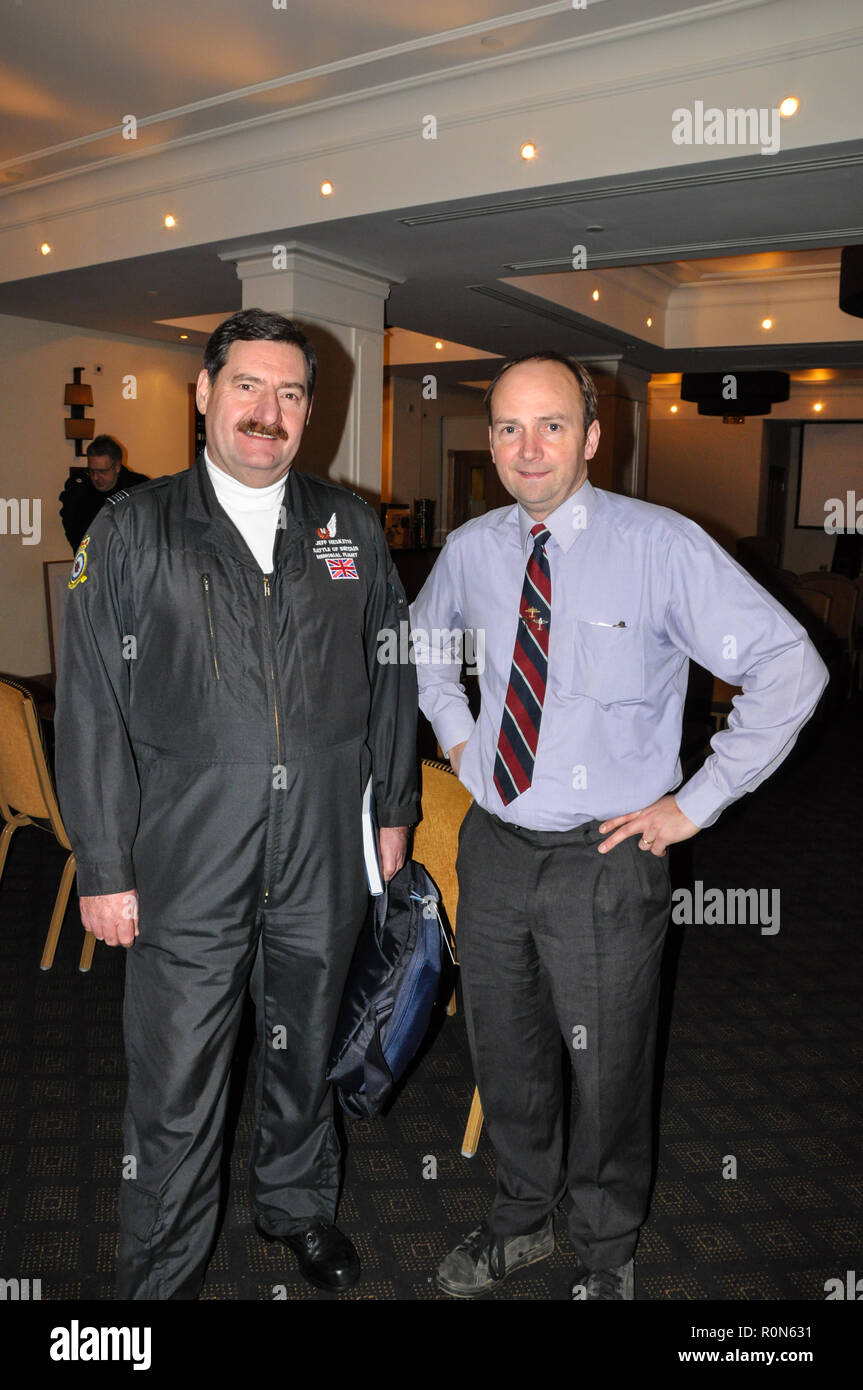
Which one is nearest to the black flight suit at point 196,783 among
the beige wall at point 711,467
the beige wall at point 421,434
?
the beige wall at point 421,434

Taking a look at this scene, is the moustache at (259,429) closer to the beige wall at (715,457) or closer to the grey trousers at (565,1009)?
the grey trousers at (565,1009)

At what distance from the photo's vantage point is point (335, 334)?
577 cm

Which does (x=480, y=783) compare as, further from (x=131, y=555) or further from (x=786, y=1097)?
(x=786, y=1097)

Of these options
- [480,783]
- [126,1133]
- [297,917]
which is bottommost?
[126,1133]

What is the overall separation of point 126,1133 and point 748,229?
4.76 metres

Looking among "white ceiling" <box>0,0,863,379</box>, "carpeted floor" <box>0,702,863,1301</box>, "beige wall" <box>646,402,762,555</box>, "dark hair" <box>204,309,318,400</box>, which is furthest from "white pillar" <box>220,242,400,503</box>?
"beige wall" <box>646,402,762,555</box>

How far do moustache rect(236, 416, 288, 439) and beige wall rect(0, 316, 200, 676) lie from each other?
6.65 m

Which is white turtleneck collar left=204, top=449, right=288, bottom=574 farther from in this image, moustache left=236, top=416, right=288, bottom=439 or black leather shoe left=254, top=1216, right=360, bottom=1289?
black leather shoe left=254, top=1216, right=360, bottom=1289

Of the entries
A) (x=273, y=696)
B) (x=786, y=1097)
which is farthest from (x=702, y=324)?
(x=273, y=696)

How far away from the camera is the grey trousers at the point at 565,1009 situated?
1.80 metres

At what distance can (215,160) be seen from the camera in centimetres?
514

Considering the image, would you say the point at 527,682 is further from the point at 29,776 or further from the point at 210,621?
the point at 29,776

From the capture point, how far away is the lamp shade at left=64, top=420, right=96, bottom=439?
809cm

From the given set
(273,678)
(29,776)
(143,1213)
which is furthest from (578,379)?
(29,776)
